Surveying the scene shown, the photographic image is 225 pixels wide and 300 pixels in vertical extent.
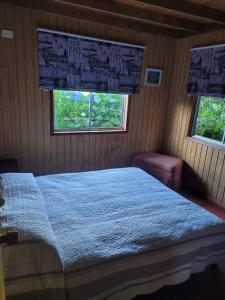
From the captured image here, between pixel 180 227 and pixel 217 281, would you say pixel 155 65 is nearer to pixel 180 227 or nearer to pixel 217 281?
pixel 180 227

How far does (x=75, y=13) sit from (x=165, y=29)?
145cm

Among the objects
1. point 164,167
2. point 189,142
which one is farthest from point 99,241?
point 189,142

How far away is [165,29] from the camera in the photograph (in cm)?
354

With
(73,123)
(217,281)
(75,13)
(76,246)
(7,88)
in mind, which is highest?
(75,13)

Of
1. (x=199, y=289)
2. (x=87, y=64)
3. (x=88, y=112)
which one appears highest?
(x=87, y=64)

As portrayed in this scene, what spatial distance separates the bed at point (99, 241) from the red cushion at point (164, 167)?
3.80 feet

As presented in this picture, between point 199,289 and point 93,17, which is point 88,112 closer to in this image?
point 93,17

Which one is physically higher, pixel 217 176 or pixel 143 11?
pixel 143 11

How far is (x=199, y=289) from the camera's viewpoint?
1.84 meters

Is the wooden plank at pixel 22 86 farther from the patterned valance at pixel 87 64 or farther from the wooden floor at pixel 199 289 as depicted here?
the wooden floor at pixel 199 289

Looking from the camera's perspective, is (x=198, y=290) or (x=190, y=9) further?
(x=190, y=9)

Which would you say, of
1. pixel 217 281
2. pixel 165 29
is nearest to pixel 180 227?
pixel 217 281

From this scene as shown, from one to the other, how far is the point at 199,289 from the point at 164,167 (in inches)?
72.9

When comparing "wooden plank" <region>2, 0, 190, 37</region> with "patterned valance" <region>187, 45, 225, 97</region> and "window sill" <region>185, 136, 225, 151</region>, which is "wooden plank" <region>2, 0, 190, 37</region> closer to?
"patterned valance" <region>187, 45, 225, 97</region>
